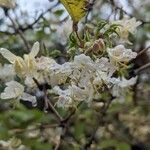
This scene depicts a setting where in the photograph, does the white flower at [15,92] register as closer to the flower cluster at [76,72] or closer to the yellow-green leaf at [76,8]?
the flower cluster at [76,72]

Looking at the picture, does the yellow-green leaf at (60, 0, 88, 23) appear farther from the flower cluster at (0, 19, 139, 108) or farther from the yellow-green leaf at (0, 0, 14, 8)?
the yellow-green leaf at (0, 0, 14, 8)

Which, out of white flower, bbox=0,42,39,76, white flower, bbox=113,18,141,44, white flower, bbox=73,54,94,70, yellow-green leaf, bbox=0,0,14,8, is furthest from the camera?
yellow-green leaf, bbox=0,0,14,8

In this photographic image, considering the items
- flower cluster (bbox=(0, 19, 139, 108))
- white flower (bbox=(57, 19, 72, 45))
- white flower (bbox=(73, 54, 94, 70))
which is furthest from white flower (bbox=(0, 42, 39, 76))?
white flower (bbox=(57, 19, 72, 45))

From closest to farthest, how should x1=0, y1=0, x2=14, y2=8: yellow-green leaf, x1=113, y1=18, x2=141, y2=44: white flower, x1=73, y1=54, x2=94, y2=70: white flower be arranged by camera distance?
x1=73, y1=54, x2=94, y2=70: white flower → x1=113, y1=18, x2=141, y2=44: white flower → x1=0, y1=0, x2=14, y2=8: yellow-green leaf

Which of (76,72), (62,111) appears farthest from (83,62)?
(62,111)

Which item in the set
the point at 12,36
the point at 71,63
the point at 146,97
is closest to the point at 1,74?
the point at 71,63

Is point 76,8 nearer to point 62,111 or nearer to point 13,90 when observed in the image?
point 13,90

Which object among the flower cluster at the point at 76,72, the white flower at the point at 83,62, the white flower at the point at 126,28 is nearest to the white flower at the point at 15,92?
the flower cluster at the point at 76,72
